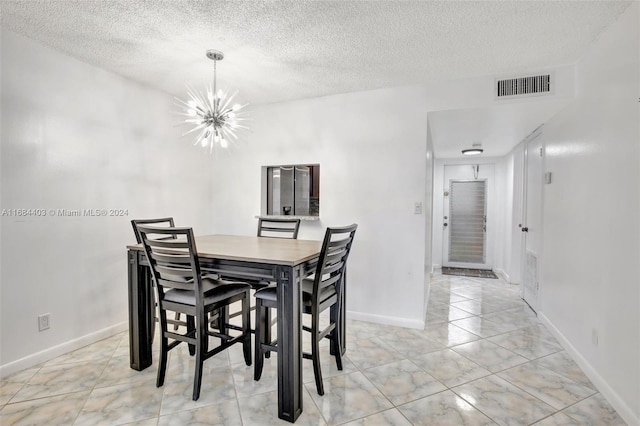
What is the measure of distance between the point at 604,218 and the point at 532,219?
188 centimetres

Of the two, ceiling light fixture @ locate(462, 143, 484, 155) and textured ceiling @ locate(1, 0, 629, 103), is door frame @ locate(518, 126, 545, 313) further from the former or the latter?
textured ceiling @ locate(1, 0, 629, 103)

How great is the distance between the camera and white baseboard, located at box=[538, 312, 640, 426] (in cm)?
177

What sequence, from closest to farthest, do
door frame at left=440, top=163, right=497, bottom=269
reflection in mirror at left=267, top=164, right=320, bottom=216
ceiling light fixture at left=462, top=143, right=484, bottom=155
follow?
reflection in mirror at left=267, top=164, right=320, bottom=216
ceiling light fixture at left=462, top=143, right=484, bottom=155
door frame at left=440, top=163, right=497, bottom=269

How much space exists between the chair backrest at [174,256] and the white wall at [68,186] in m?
1.18

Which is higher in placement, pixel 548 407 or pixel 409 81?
pixel 409 81

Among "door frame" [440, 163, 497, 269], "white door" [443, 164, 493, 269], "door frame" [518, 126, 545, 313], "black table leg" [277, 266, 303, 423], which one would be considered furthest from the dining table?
"door frame" [440, 163, 497, 269]

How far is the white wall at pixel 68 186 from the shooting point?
229 centimetres

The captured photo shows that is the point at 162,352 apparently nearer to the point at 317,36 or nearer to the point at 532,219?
the point at 317,36

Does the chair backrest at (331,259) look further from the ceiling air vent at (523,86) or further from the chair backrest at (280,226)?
the ceiling air vent at (523,86)

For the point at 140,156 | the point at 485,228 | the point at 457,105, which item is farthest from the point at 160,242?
the point at 485,228

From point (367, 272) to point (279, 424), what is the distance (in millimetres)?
1906

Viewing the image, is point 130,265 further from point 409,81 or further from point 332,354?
point 409,81

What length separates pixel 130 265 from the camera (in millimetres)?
2270

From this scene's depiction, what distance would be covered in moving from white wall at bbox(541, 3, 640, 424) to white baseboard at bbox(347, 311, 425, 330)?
1.22 metres
